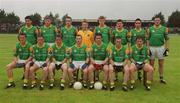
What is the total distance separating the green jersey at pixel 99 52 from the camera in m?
12.2

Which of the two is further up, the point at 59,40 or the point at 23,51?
the point at 59,40

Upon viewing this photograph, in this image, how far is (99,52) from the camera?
12.2 metres

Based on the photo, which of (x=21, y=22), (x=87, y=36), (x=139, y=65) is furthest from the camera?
(x=21, y=22)

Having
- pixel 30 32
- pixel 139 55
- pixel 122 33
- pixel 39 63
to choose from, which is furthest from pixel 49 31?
pixel 139 55

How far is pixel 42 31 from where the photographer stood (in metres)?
13.3

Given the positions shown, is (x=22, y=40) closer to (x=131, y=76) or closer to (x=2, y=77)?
(x=2, y=77)

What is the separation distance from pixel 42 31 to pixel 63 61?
169 centimetres

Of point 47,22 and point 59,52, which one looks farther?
point 47,22

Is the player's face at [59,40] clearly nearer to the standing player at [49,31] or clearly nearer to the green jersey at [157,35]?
the standing player at [49,31]

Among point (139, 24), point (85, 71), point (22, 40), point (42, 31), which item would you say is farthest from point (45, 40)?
point (139, 24)

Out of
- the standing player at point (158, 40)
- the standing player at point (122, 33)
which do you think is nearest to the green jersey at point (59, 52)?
the standing player at point (122, 33)

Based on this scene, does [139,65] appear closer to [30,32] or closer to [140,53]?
[140,53]

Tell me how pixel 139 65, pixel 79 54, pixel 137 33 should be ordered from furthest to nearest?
pixel 137 33, pixel 79 54, pixel 139 65

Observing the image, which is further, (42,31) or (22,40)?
(42,31)
